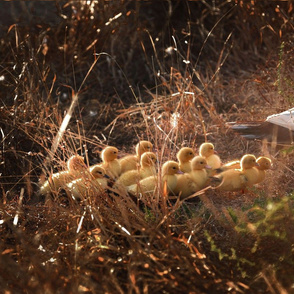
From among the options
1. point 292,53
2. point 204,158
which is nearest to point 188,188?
point 204,158

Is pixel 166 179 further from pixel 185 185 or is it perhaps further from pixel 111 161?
pixel 111 161

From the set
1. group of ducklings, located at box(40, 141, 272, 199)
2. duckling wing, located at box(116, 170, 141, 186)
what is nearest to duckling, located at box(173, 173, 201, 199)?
group of ducklings, located at box(40, 141, 272, 199)

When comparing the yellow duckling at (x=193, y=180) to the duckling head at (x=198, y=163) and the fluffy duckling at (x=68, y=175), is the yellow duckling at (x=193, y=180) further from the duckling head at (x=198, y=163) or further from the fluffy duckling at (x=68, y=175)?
the fluffy duckling at (x=68, y=175)

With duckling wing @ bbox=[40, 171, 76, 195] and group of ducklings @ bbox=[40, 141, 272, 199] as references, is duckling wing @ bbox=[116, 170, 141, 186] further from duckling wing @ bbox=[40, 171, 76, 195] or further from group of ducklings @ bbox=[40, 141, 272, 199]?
duckling wing @ bbox=[40, 171, 76, 195]

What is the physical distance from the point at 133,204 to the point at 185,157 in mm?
731

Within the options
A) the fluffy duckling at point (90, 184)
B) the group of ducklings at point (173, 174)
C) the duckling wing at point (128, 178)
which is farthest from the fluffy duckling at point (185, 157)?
the fluffy duckling at point (90, 184)

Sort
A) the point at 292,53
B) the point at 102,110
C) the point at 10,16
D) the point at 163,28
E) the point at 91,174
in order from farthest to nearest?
the point at 163,28 < the point at 10,16 < the point at 102,110 < the point at 292,53 < the point at 91,174

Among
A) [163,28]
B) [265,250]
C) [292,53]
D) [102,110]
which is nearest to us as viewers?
[265,250]

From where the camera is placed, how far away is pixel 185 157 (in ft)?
10.7

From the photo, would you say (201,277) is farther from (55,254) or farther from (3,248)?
(3,248)

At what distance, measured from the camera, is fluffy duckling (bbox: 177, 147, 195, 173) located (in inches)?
128

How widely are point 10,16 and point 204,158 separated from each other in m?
2.70

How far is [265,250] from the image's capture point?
2496mm

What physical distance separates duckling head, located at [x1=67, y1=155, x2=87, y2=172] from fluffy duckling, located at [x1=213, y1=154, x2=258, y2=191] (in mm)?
666
